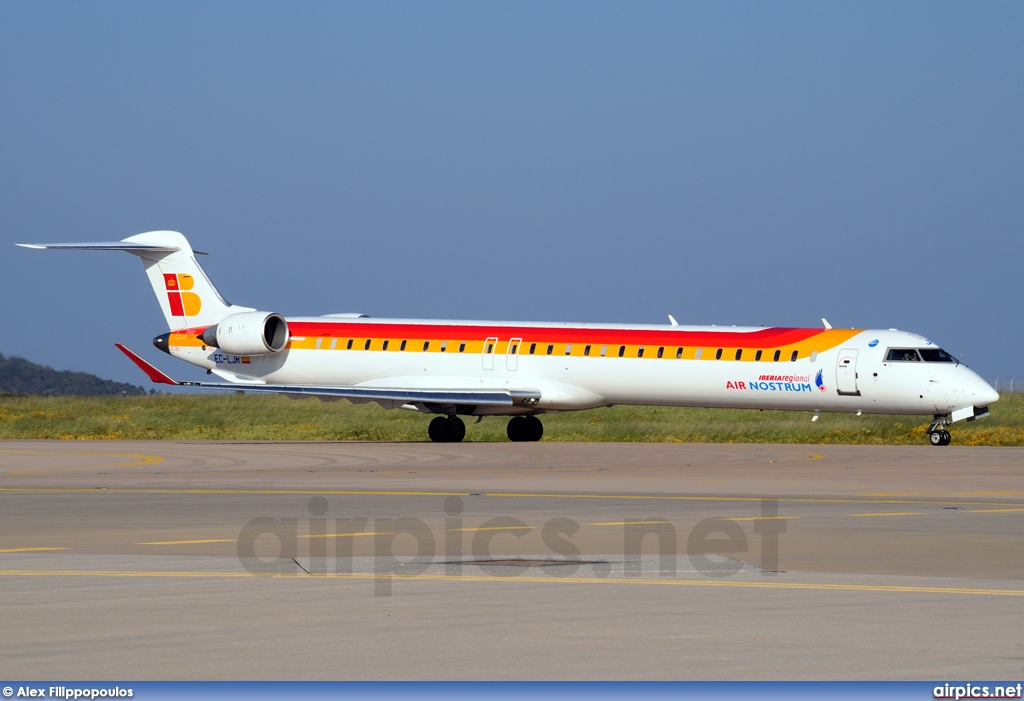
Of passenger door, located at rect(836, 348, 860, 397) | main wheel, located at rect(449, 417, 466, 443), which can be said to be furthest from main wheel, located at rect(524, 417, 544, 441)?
passenger door, located at rect(836, 348, 860, 397)

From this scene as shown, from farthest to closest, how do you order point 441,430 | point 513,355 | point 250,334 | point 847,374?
point 250,334 < point 441,430 < point 513,355 < point 847,374

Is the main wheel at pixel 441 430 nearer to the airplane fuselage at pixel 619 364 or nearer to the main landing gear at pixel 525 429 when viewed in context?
the airplane fuselage at pixel 619 364

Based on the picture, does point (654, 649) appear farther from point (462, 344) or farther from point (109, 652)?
point (462, 344)

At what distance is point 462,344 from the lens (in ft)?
142

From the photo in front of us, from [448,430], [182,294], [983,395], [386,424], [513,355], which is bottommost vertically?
[448,430]

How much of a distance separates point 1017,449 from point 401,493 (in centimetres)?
1887

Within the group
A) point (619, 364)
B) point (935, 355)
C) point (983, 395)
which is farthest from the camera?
point (619, 364)

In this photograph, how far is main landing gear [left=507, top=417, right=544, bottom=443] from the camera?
145 ft

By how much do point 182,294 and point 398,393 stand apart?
33.6 ft

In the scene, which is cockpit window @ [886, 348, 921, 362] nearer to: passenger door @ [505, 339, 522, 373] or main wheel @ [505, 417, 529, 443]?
passenger door @ [505, 339, 522, 373]

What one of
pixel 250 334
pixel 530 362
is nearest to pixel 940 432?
pixel 530 362

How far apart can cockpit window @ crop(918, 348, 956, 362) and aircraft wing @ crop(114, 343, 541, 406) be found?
9.80 meters

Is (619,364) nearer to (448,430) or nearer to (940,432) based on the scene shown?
(448,430)

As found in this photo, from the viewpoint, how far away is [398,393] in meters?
41.5
